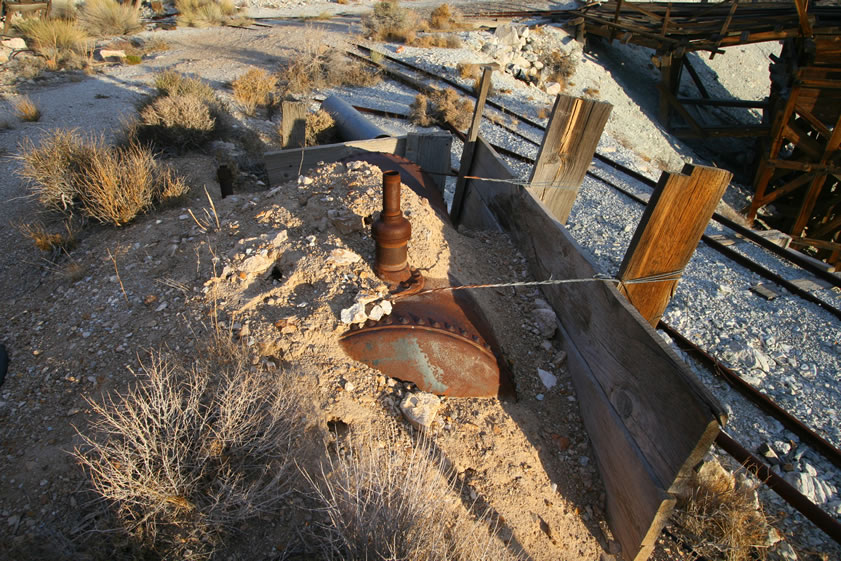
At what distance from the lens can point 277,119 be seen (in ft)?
28.8

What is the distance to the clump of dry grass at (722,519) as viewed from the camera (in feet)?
7.54

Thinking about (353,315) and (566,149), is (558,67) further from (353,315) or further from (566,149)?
(353,315)

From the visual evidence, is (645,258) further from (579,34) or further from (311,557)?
(579,34)

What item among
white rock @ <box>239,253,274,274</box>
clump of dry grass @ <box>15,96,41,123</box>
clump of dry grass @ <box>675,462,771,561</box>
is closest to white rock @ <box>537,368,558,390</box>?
clump of dry grass @ <box>675,462,771,561</box>

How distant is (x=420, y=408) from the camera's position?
2305mm

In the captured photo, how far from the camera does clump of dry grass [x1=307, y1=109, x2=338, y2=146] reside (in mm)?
6078

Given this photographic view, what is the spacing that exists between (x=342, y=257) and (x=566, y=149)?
6.06 ft

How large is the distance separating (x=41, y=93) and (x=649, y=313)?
12.5 meters

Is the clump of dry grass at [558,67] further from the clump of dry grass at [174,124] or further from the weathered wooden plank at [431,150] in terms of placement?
the clump of dry grass at [174,124]

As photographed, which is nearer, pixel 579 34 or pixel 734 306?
pixel 734 306

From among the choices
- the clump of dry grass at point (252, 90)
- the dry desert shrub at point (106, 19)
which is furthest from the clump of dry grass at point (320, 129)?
the dry desert shrub at point (106, 19)

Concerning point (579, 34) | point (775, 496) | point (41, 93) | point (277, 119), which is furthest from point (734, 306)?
point (579, 34)

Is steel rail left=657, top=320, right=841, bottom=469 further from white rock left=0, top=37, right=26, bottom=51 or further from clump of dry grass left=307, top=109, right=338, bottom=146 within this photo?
white rock left=0, top=37, right=26, bottom=51

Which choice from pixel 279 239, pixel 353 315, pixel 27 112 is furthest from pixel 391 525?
pixel 27 112
